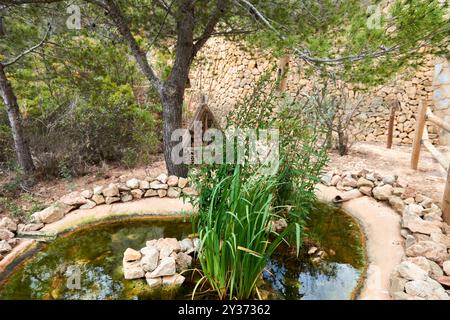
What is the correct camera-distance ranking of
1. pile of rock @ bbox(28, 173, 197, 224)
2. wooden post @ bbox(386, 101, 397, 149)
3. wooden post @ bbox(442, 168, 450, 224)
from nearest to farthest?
1. wooden post @ bbox(442, 168, 450, 224)
2. pile of rock @ bbox(28, 173, 197, 224)
3. wooden post @ bbox(386, 101, 397, 149)

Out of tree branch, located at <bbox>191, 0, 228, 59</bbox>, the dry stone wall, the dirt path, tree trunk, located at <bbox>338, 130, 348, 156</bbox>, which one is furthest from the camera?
the dry stone wall

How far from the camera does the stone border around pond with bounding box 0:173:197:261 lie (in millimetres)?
2666

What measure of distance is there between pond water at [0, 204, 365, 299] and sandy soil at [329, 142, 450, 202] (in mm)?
1385

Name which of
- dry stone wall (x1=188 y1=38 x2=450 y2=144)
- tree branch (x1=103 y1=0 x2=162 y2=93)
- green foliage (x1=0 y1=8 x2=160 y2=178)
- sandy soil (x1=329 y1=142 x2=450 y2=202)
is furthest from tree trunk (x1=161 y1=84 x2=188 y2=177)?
sandy soil (x1=329 y1=142 x2=450 y2=202)

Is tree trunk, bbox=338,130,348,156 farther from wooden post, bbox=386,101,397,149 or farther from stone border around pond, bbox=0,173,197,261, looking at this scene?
stone border around pond, bbox=0,173,197,261

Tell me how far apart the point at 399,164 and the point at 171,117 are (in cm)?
355

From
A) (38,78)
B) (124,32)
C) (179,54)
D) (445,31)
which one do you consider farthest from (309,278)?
(38,78)

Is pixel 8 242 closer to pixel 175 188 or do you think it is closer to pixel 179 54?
pixel 175 188

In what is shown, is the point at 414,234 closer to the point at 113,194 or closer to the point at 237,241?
the point at 237,241

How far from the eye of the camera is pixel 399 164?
455 cm

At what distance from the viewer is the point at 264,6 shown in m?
2.87

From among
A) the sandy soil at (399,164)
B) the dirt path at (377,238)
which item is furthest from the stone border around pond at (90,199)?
the sandy soil at (399,164)

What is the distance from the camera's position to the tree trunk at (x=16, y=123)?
345 centimetres

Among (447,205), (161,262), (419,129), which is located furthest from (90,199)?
(419,129)
